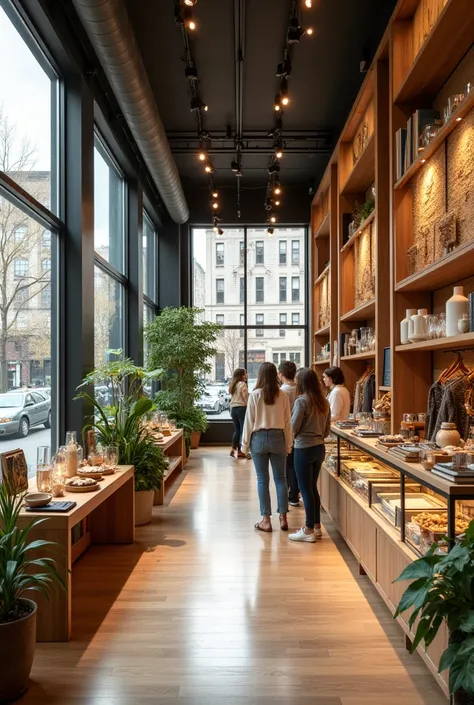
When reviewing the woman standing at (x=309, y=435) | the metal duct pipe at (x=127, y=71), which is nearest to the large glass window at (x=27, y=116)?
the metal duct pipe at (x=127, y=71)

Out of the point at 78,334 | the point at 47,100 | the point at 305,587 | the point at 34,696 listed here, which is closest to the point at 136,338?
the point at 78,334

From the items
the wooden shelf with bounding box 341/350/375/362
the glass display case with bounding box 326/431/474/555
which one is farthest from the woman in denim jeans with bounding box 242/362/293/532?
the wooden shelf with bounding box 341/350/375/362

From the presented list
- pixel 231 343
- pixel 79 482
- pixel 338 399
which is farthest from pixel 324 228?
pixel 79 482

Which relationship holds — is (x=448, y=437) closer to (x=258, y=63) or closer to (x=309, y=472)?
(x=309, y=472)

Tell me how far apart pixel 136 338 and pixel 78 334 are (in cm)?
306

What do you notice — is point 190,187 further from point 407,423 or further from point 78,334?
point 407,423

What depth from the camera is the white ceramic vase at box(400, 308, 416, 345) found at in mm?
4173

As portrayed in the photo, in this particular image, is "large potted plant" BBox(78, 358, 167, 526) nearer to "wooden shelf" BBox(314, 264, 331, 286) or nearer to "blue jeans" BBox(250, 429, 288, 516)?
"blue jeans" BBox(250, 429, 288, 516)

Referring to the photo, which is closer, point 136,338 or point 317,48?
point 317,48

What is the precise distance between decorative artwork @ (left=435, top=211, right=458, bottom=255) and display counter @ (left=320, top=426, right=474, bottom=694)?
1.41 metres

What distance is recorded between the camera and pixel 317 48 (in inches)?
253

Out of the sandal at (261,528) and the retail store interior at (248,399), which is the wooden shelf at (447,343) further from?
the sandal at (261,528)

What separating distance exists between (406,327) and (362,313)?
2.14 metres

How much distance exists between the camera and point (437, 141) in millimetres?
3773
